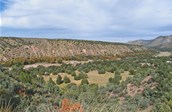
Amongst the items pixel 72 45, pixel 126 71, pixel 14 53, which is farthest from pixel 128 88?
pixel 72 45

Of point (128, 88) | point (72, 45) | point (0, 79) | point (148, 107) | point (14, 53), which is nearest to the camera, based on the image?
point (0, 79)

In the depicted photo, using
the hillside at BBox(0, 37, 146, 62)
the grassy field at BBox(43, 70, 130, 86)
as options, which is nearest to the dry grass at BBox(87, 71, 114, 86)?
the grassy field at BBox(43, 70, 130, 86)

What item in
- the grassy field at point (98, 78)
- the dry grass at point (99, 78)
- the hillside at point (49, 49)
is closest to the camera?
the grassy field at point (98, 78)

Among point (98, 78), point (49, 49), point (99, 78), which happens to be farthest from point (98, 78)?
point (49, 49)

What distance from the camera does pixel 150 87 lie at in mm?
30078

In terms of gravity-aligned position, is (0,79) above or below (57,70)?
above

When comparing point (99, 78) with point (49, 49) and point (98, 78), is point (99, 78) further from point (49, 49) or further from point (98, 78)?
point (49, 49)

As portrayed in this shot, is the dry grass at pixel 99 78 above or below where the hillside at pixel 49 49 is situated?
above

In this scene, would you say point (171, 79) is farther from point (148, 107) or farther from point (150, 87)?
point (148, 107)

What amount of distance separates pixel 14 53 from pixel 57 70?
54.2m

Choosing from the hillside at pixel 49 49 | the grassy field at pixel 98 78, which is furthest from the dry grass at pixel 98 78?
the hillside at pixel 49 49

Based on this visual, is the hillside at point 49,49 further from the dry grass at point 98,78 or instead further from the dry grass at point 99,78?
the dry grass at point 99,78

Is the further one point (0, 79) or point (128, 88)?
point (128, 88)

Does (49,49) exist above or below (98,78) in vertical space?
below
